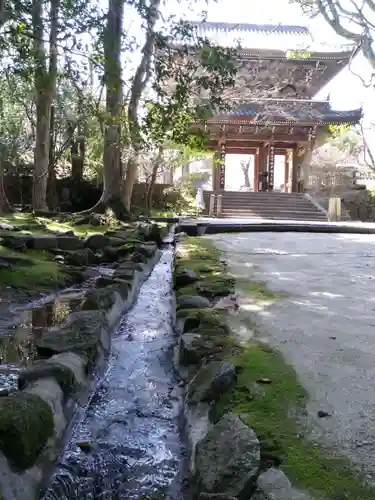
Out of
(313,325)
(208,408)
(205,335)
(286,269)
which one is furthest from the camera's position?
(286,269)

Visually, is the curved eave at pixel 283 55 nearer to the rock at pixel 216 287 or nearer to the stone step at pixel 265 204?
the stone step at pixel 265 204

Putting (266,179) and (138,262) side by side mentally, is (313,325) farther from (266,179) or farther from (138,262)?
(266,179)

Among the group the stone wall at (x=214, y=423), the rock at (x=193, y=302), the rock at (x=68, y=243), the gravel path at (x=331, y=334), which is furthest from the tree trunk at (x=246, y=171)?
the stone wall at (x=214, y=423)

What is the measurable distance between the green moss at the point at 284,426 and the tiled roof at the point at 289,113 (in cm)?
2112

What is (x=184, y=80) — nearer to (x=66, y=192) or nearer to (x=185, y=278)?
(x=185, y=278)

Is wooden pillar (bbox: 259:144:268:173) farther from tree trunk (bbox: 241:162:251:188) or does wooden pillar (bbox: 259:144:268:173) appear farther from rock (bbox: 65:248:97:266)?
rock (bbox: 65:248:97:266)

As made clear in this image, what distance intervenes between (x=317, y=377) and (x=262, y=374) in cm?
24

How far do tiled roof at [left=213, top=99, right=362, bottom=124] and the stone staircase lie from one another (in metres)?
3.47

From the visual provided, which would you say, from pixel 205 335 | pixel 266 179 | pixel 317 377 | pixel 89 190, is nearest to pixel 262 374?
pixel 317 377

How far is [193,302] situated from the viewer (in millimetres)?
3518

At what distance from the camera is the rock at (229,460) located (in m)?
1.40

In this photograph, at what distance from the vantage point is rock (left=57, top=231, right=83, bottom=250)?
7199 millimetres

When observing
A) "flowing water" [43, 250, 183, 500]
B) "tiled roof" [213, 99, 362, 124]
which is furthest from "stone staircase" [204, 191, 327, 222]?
"flowing water" [43, 250, 183, 500]

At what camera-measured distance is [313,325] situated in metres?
3.01
